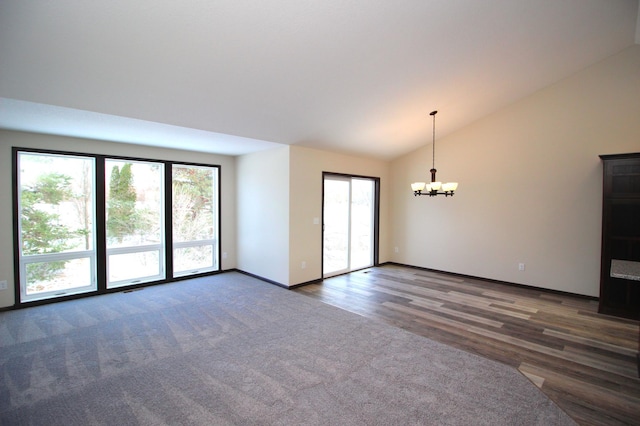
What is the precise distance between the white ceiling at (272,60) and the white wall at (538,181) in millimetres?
515

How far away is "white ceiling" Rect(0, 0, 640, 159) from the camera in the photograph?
7.89 ft

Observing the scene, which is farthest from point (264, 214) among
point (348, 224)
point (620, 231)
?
point (620, 231)

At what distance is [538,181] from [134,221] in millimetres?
7112

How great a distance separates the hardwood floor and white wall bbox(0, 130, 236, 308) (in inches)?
103

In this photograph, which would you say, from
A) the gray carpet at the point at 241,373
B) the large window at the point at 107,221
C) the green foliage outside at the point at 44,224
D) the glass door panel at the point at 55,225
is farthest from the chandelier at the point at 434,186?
the green foliage outside at the point at 44,224

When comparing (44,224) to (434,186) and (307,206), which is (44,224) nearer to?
(307,206)

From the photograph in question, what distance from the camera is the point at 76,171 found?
15.5ft

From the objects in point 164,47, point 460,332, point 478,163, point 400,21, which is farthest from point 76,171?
point 478,163

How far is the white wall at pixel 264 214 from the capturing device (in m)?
5.29

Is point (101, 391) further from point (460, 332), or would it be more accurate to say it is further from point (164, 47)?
point (460, 332)

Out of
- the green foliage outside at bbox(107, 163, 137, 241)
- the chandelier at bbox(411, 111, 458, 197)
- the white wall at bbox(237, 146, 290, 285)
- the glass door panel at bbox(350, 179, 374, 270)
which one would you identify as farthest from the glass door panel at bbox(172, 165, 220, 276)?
the chandelier at bbox(411, 111, 458, 197)

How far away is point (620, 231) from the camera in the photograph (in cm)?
407

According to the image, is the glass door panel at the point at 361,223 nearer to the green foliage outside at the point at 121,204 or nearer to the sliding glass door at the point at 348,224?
the sliding glass door at the point at 348,224

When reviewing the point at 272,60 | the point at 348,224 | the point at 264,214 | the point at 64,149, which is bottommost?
the point at 348,224
